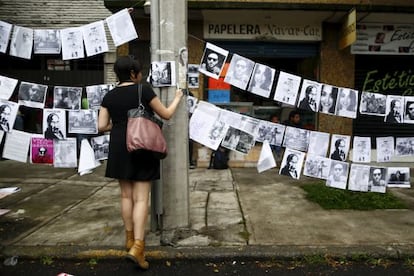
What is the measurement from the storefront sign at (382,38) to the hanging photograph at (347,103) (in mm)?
4803

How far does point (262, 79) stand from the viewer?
540 centimetres

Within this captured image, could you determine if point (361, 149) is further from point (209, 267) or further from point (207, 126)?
point (209, 267)

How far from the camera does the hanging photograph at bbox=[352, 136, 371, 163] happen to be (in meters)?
5.56

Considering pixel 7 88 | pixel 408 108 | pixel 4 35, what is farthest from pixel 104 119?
pixel 408 108

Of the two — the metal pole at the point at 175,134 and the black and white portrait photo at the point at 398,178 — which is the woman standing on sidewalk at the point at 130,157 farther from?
the black and white portrait photo at the point at 398,178

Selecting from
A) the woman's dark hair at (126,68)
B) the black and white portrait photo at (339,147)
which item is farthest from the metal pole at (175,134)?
the black and white portrait photo at (339,147)

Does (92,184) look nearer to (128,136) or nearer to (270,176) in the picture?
(270,176)

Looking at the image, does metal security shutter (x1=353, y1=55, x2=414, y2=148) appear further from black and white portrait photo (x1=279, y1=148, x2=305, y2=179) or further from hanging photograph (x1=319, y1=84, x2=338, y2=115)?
black and white portrait photo (x1=279, y1=148, x2=305, y2=179)

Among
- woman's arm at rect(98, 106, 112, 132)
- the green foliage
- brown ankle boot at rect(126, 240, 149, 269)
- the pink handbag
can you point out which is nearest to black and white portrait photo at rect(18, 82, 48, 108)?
woman's arm at rect(98, 106, 112, 132)

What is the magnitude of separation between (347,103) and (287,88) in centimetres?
74

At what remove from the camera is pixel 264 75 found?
213 inches

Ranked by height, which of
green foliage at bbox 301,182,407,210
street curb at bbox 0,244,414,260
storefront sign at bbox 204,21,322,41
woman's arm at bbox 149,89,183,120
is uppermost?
storefront sign at bbox 204,21,322,41

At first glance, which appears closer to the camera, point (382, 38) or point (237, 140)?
point (237, 140)

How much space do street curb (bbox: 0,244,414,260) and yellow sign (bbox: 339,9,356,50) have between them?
4970mm
